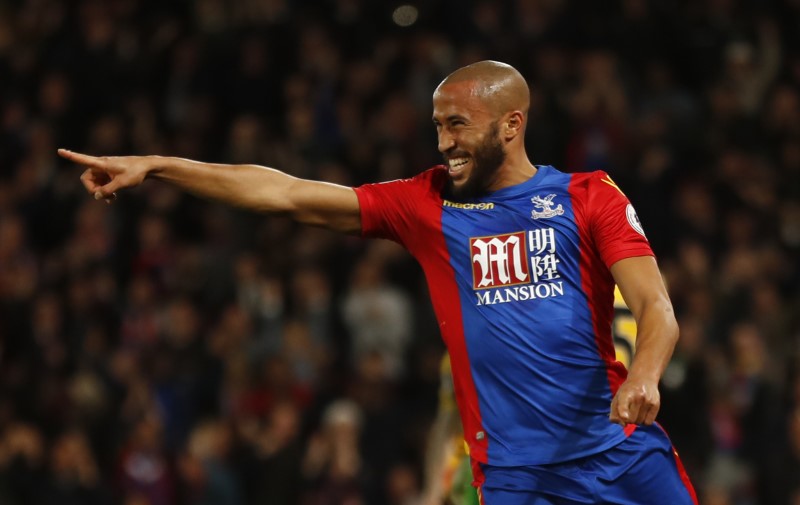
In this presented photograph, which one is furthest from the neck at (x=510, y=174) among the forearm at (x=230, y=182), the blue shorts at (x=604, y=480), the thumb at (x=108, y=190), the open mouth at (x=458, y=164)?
the thumb at (x=108, y=190)

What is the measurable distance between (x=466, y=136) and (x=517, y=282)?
59 centimetres

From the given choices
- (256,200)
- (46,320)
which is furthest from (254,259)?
(256,200)

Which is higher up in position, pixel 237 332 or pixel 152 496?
pixel 237 332

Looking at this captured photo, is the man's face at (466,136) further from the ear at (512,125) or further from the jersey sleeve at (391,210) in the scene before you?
the jersey sleeve at (391,210)

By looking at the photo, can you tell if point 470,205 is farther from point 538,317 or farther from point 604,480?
point 604,480

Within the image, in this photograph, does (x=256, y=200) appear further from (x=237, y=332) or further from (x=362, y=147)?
(x=362, y=147)

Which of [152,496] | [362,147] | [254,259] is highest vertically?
[362,147]

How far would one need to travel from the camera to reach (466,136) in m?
5.42

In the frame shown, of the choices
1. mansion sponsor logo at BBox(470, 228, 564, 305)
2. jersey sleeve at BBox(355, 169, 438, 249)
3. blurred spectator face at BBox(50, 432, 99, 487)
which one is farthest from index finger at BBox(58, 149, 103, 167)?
blurred spectator face at BBox(50, 432, 99, 487)

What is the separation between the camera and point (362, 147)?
13.7 meters

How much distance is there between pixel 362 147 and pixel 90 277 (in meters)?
2.85

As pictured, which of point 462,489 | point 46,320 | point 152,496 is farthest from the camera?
point 46,320

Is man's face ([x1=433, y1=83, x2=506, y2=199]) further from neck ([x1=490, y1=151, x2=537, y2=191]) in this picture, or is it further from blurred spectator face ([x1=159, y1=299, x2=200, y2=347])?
blurred spectator face ([x1=159, y1=299, x2=200, y2=347])

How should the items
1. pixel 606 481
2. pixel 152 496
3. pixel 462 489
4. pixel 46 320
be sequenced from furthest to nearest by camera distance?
pixel 46 320
pixel 152 496
pixel 462 489
pixel 606 481
